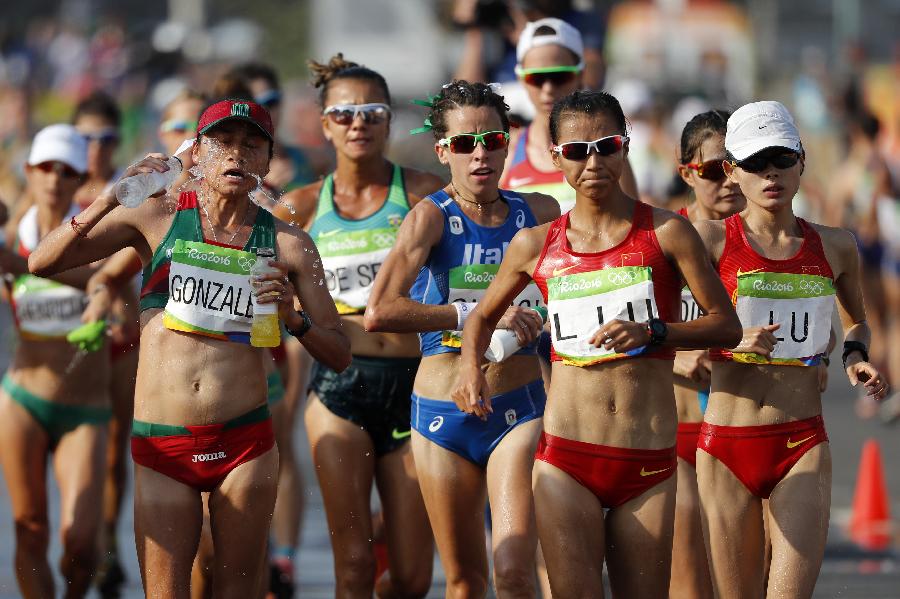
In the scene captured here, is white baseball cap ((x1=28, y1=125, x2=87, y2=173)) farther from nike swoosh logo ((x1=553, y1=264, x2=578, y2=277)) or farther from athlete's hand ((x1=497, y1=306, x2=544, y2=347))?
nike swoosh logo ((x1=553, y1=264, x2=578, y2=277))

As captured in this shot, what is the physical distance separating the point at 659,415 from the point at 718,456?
0.69 meters

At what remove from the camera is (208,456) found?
22.1 ft

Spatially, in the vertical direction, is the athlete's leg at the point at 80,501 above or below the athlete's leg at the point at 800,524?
below

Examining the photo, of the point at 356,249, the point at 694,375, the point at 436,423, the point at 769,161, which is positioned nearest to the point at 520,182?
the point at 356,249

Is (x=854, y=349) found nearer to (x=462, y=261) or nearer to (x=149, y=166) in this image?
(x=462, y=261)

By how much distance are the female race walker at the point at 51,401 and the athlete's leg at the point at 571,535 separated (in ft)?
10.5

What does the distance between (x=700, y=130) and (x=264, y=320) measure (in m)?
2.40

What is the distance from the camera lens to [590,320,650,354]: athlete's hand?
6.23 m

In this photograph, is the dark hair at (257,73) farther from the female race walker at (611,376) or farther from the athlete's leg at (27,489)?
the female race walker at (611,376)

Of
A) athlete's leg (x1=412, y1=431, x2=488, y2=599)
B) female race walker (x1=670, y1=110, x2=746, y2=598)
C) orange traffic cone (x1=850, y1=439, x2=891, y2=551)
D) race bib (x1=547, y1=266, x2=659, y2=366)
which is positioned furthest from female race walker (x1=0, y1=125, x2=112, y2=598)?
orange traffic cone (x1=850, y1=439, x2=891, y2=551)

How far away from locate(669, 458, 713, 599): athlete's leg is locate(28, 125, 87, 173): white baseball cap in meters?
3.56

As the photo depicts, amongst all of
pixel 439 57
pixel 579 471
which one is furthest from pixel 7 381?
pixel 439 57

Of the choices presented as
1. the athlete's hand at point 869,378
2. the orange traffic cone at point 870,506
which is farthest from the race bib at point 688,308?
the orange traffic cone at point 870,506

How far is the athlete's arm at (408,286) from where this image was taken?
7.25 meters
